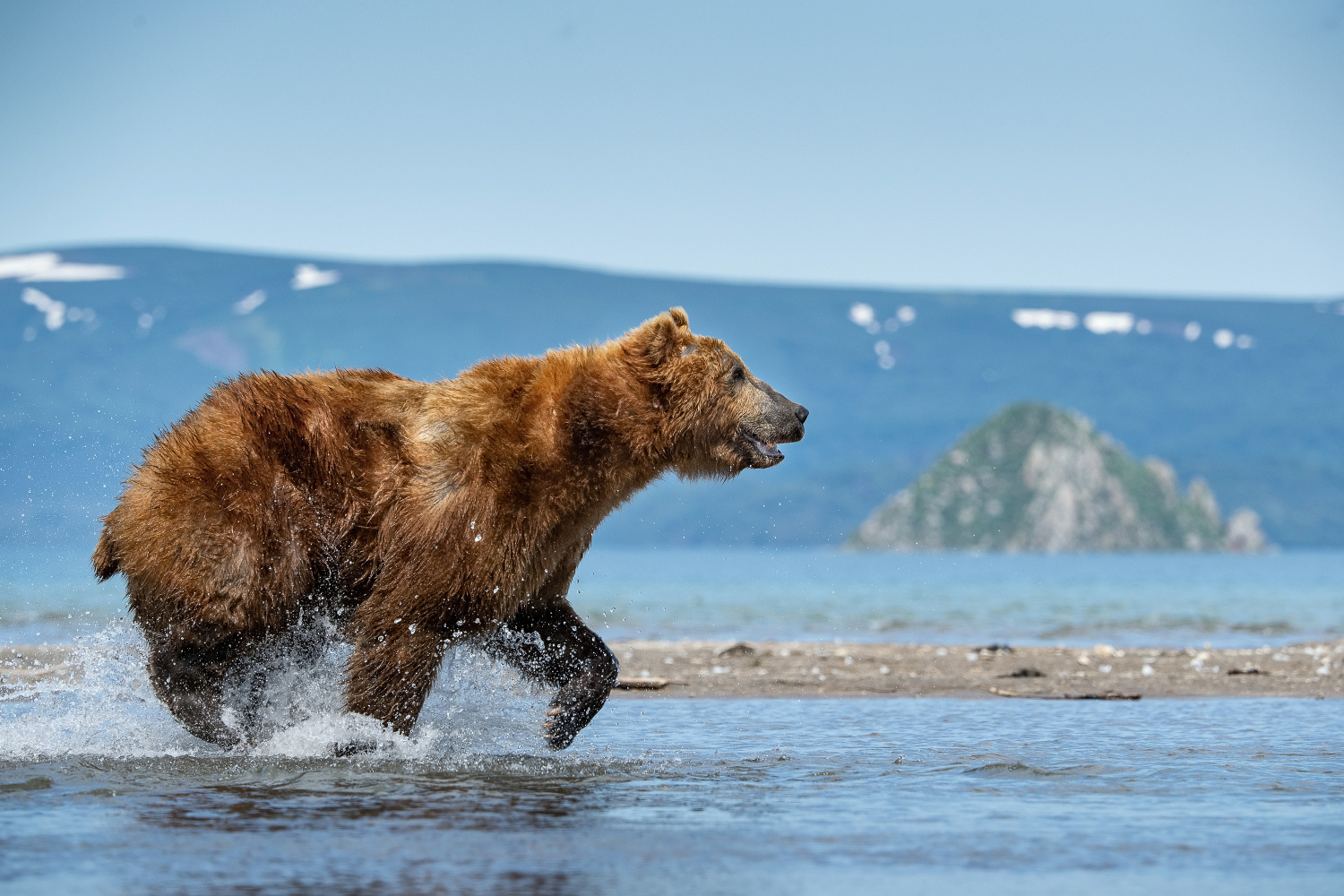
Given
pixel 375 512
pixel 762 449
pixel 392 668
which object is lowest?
pixel 392 668

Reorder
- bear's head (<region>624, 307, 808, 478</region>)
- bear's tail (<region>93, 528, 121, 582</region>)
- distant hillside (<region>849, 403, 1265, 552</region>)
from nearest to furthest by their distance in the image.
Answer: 1. bear's tail (<region>93, 528, 121, 582</region>)
2. bear's head (<region>624, 307, 808, 478</region>)
3. distant hillside (<region>849, 403, 1265, 552</region>)

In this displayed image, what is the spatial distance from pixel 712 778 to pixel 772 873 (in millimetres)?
2080

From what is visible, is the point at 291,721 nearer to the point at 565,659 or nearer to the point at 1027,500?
the point at 565,659

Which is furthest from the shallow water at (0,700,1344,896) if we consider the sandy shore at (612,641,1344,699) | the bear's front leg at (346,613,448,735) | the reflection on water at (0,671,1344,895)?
the sandy shore at (612,641,1344,699)

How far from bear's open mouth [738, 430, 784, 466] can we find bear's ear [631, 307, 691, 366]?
58cm

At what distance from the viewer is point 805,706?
34.9 feet

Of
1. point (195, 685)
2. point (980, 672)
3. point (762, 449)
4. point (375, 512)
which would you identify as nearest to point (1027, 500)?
point (980, 672)

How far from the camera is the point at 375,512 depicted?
721 cm

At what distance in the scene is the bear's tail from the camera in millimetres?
7287

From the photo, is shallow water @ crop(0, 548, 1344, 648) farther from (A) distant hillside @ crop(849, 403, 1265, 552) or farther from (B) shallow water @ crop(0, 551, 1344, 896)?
Result: (A) distant hillside @ crop(849, 403, 1265, 552)

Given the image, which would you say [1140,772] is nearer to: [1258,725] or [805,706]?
[1258,725]

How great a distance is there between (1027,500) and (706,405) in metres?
191

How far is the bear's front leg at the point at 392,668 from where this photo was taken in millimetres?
7125

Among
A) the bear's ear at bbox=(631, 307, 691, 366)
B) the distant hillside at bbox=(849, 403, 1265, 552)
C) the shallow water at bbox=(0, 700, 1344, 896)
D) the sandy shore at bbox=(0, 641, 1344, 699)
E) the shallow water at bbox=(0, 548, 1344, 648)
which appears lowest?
the shallow water at bbox=(0, 700, 1344, 896)
